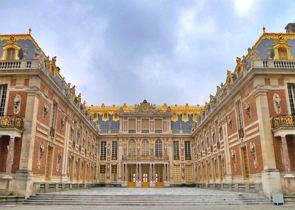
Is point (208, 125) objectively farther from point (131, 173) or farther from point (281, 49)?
point (131, 173)

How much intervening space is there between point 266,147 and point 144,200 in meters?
8.27

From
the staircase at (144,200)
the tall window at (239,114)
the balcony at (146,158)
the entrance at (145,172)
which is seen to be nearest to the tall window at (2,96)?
the staircase at (144,200)

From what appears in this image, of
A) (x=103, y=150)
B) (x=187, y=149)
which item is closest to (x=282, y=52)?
(x=187, y=149)

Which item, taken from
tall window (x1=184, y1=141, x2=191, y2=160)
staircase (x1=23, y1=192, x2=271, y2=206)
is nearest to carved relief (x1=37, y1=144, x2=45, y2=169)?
staircase (x1=23, y1=192, x2=271, y2=206)

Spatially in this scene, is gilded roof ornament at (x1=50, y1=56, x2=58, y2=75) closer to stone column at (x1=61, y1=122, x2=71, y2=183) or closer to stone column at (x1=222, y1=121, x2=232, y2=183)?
stone column at (x1=61, y1=122, x2=71, y2=183)

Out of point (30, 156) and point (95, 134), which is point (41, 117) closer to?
point (30, 156)

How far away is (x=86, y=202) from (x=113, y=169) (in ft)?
89.6

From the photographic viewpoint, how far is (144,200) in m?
15.5

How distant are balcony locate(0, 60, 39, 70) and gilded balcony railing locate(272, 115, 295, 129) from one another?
16261 mm

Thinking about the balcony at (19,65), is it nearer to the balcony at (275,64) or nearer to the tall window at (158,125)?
the balcony at (275,64)

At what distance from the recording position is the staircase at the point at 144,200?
1482 cm

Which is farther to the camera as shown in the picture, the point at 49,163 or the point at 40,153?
the point at 49,163

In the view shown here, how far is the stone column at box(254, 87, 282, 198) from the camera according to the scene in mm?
15516

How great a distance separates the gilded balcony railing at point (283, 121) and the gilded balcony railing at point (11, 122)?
16314 mm
